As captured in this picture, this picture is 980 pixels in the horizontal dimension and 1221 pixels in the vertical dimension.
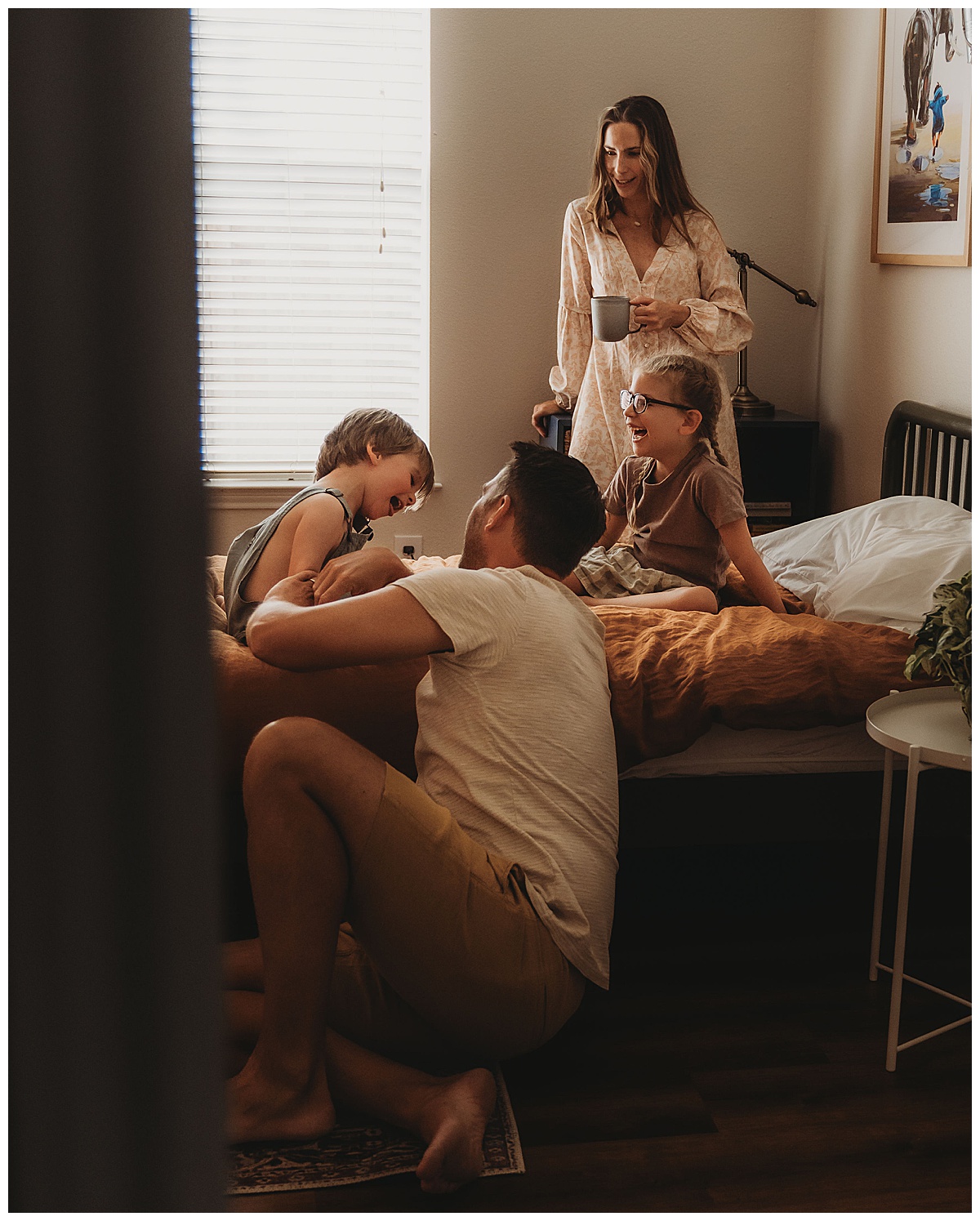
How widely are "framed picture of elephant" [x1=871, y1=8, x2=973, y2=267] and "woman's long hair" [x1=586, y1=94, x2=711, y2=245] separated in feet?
1.70

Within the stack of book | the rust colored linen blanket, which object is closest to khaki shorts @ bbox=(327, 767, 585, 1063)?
the rust colored linen blanket

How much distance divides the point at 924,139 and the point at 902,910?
217 cm

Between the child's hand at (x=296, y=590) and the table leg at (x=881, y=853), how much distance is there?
95cm

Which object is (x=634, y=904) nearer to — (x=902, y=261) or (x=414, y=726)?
(x=414, y=726)

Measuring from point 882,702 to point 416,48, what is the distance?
9.21 feet

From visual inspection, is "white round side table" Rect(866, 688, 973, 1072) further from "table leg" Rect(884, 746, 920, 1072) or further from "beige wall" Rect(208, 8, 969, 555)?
"beige wall" Rect(208, 8, 969, 555)

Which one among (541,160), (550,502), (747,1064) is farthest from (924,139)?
(747,1064)

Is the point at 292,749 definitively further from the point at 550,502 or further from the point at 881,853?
the point at 881,853

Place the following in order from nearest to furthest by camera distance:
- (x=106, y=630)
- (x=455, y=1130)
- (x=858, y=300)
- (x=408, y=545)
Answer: (x=106, y=630) → (x=455, y=1130) → (x=858, y=300) → (x=408, y=545)

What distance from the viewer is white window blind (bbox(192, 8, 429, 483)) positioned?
140 inches

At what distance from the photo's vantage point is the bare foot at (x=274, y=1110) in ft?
4.67

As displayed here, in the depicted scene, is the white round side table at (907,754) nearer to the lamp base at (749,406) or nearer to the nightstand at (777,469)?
the nightstand at (777,469)

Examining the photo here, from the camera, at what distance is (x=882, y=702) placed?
1.79 metres

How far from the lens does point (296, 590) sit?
5.71 feet
